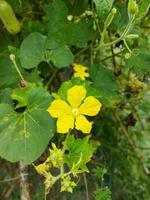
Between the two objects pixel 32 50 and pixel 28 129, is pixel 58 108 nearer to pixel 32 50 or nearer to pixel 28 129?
pixel 28 129

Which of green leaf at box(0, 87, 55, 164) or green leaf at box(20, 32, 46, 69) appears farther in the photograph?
green leaf at box(20, 32, 46, 69)

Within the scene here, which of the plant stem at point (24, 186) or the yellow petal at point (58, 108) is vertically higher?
the yellow petal at point (58, 108)

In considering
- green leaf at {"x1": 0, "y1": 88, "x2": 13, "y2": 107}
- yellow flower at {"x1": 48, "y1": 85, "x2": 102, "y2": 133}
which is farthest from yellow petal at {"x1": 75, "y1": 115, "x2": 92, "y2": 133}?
green leaf at {"x1": 0, "y1": 88, "x2": 13, "y2": 107}

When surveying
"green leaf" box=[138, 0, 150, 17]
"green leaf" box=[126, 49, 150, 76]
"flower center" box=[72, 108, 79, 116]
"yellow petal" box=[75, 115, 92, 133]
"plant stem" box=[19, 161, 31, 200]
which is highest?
"green leaf" box=[138, 0, 150, 17]

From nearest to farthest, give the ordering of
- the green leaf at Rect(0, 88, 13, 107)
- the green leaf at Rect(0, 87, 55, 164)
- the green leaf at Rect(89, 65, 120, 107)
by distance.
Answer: the green leaf at Rect(0, 87, 55, 164) < the green leaf at Rect(0, 88, 13, 107) < the green leaf at Rect(89, 65, 120, 107)

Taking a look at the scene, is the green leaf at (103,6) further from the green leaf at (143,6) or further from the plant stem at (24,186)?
the plant stem at (24,186)

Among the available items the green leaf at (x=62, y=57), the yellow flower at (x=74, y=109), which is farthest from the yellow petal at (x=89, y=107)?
the green leaf at (x=62, y=57)

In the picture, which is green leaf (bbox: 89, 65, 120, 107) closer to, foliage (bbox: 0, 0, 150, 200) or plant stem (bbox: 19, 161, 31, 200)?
foliage (bbox: 0, 0, 150, 200)

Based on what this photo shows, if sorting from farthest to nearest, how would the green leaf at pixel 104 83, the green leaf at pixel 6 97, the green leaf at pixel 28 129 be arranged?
1. the green leaf at pixel 104 83
2. the green leaf at pixel 6 97
3. the green leaf at pixel 28 129

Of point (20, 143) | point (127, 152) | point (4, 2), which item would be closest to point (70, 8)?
point (4, 2)
